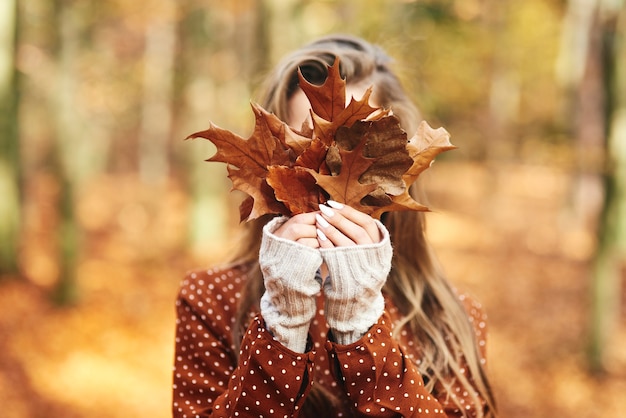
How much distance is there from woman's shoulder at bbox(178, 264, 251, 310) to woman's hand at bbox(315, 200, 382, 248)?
0.68 meters

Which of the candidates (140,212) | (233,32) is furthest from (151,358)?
(233,32)

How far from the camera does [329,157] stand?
1490mm

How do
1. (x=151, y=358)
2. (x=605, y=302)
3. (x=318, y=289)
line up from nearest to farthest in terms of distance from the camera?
(x=318, y=289) → (x=605, y=302) → (x=151, y=358)

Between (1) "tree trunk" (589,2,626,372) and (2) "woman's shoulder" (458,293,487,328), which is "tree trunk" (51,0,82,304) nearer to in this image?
(1) "tree trunk" (589,2,626,372)

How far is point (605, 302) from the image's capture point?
7.55 metres

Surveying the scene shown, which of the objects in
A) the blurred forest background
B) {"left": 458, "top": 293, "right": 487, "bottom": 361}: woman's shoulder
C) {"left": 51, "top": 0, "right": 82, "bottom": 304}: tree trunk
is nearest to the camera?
{"left": 458, "top": 293, "right": 487, "bottom": 361}: woman's shoulder

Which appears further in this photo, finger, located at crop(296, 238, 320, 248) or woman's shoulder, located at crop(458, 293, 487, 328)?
woman's shoulder, located at crop(458, 293, 487, 328)

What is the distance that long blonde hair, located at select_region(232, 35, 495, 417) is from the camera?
1.96 metres

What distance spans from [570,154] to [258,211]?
50.1 ft

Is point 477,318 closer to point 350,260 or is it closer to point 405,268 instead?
point 405,268

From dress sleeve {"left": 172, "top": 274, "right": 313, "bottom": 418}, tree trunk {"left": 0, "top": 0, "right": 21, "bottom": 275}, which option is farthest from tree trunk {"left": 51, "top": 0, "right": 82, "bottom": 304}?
dress sleeve {"left": 172, "top": 274, "right": 313, "bottom": 418}

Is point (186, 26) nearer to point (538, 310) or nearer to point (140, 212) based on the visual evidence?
point (140, 212)

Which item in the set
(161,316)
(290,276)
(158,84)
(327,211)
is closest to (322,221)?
(327,211)

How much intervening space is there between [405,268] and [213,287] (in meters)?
0.67
